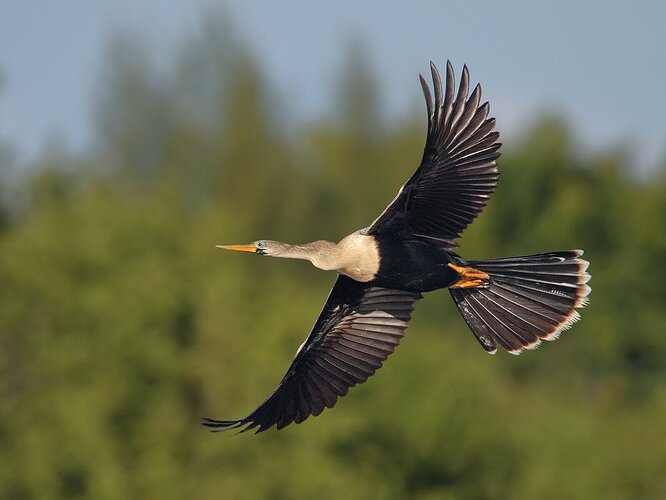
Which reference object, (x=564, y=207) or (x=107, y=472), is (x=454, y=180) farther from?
(x=564, y=207)

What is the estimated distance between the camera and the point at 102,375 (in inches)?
1463

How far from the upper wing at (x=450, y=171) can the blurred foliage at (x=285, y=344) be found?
68.0 feet

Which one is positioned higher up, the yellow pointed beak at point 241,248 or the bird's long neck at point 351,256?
the bird's long neck at point 351,256

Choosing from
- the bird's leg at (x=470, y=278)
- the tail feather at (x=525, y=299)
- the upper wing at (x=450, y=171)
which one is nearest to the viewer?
the upper wing at (x=450, y=171)

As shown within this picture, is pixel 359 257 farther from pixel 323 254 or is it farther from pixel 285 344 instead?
pixel 285 344

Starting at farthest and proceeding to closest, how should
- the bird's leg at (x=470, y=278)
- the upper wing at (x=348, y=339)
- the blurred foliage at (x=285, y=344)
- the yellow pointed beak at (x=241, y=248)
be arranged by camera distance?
the blurred foliage at (x=285, y=344), the upper wing at (x=348, y=339), the bird's leg at (x=470, y=278), the yellow pointed beak at (x=241, y=248)

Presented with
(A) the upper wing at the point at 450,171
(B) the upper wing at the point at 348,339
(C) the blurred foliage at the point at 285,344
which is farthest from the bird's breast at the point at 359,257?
(C) the blurred foliage at the point at 285,344

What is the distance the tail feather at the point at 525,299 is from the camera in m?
11.6

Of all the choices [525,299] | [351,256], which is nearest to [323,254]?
[351,256]

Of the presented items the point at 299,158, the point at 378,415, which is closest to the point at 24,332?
the point at 378,415

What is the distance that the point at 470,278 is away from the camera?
37.7ft

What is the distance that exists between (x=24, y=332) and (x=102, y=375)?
9.02ft

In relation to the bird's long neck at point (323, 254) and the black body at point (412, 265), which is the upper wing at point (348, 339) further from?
the bird's long neck at point (323, 254)

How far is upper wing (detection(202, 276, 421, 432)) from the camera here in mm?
12133
